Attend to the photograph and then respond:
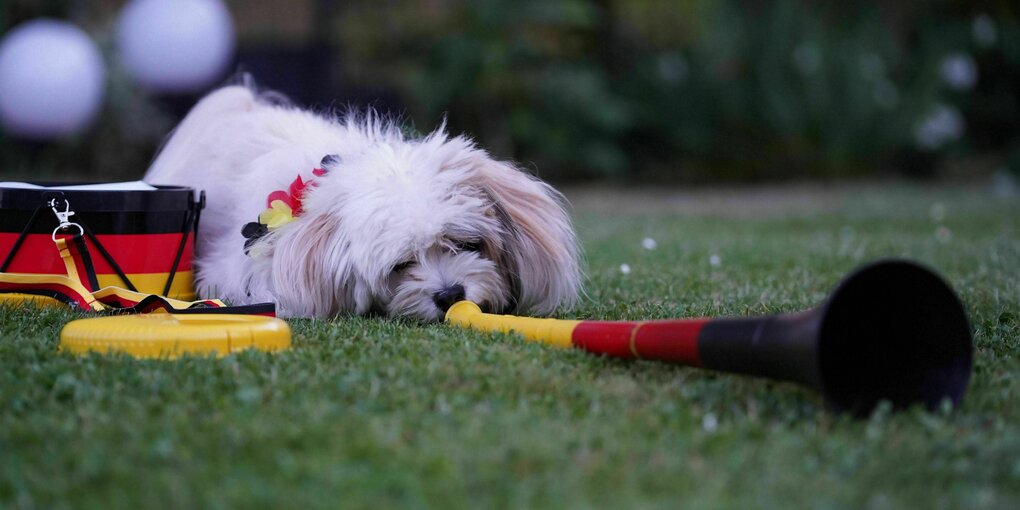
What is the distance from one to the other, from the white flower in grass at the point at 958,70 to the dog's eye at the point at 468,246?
11.0m

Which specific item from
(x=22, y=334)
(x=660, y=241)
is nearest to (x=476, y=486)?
(x=22, y=334)

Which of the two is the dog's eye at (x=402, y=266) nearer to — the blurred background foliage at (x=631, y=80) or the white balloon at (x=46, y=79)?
the white balloon at (x=46, y=79)

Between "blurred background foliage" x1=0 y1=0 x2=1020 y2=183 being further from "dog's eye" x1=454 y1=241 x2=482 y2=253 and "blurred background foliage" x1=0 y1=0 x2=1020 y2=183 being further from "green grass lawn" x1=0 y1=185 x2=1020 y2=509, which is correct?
"green grass lawn" x1=0 y1=185 x2=1020 y2=509

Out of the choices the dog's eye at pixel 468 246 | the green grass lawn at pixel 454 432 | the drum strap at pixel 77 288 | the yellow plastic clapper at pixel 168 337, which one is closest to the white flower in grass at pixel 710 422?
the green grass lawn at pixel 454 432

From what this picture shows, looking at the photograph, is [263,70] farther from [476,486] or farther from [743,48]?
[476,486]

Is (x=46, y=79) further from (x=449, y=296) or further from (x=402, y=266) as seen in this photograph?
(x=449, y=296)

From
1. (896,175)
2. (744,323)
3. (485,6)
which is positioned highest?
(485,6)

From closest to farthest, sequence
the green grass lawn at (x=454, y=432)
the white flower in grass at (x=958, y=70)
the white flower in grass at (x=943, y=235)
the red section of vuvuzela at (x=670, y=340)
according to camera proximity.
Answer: the green grass lawn at (x=454, y=432), the red section of vuvuzela at (x=670, y=340), the white flower in grass at (x=943, y=235), the white flower in grass at (x=958, y=70)

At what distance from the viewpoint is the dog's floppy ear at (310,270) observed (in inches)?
127

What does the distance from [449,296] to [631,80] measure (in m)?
9.06

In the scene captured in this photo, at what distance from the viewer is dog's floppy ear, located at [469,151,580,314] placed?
3.30 meters

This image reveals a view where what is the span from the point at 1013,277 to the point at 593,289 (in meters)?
1.82

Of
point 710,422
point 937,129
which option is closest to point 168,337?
point 710,422

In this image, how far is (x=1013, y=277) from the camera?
14.2ft
